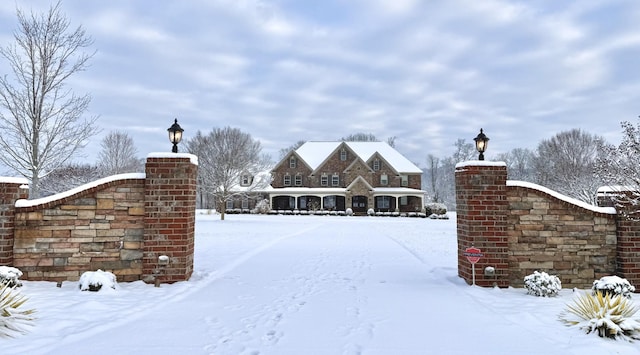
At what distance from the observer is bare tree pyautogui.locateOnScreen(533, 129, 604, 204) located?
21.6 meters

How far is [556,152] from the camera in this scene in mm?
34531

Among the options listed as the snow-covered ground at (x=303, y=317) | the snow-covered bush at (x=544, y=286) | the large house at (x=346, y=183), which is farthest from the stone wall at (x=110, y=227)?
the large house at (x=346, y=183)

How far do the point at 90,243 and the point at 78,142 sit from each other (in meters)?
7.11

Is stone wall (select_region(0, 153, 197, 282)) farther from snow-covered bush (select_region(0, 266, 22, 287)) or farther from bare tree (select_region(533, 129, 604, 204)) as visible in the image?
bare tree (select_region(533, 129, 604, 204))

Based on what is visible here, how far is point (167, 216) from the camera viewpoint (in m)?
6.96

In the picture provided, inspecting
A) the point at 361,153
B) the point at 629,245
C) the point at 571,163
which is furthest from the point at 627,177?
the point at 361,153

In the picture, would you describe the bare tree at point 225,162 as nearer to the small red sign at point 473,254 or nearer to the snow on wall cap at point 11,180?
the snow on wall cap at point 11,180

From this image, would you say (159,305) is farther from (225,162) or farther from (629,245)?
(225,162)

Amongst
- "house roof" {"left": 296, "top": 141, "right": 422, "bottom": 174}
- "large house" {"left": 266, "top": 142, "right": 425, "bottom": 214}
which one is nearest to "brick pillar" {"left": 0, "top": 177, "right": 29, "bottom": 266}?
"large house" {"left": 266, "top": 142, "right": 425, "bottom": 214}

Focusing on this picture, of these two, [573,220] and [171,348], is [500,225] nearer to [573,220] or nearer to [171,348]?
[573,220]

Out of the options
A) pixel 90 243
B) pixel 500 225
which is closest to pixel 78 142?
pixel 90 243

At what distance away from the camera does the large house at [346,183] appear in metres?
38.9

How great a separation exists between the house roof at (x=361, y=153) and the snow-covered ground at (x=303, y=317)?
3378 centimetres

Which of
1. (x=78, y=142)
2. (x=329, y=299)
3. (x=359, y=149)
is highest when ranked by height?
(x=359, y=149)
